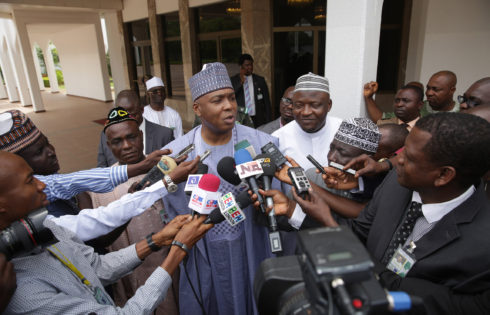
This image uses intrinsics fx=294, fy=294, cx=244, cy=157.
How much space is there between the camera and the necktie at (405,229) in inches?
52.2

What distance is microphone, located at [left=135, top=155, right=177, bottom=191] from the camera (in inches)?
71.2

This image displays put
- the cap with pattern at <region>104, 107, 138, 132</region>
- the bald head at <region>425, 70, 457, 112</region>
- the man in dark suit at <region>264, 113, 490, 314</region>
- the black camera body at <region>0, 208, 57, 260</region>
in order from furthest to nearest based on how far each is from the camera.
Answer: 1. the bald head at <region>425, 70, 457, 112</region>
2. the cap with pattern at <region>104, 107, 138, 132</region>
3. the man in dark suit at <region>264, 113, 490, 314</region>
4. the black camera body at <region>0, 208, 57, 260</region>

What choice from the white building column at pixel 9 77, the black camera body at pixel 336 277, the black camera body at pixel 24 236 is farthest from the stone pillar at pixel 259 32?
the white building column at pixel 9 77

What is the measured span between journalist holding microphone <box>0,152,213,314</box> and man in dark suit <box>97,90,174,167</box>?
180 cm

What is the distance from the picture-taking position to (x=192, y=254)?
2.00m

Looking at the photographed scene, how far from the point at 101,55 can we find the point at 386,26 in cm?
1379

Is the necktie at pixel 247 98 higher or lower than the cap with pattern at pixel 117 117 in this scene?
lower

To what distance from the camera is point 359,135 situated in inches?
74.3

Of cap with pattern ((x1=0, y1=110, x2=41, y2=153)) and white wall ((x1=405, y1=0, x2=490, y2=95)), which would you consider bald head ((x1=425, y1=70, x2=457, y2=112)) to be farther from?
cap with pattern ((x1=0, y1=110, x2=41, y2=153))

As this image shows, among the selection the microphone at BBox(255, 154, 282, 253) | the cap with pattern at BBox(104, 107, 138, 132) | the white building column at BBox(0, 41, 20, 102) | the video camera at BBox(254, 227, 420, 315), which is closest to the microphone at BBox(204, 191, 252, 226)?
the microphone at BBox(255, 154, 282, 253)

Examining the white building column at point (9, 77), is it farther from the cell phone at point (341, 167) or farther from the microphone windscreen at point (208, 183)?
the cell phone at point (341, 167)

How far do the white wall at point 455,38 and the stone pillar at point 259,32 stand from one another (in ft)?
9.56

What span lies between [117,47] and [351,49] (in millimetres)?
11441

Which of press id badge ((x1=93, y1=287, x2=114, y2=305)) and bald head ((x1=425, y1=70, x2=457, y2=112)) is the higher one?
bald head ((x1=425, y1=70, x2=457, y2=112))
